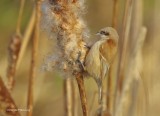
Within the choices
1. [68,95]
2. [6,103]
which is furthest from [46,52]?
[6,103]

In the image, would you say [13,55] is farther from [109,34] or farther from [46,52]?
[46,52]

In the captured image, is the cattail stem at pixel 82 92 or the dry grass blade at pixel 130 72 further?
the dry grass blade at pixel 130 72

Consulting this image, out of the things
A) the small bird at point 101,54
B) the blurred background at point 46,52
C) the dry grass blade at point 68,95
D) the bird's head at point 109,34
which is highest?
the bird's head at point 109,34

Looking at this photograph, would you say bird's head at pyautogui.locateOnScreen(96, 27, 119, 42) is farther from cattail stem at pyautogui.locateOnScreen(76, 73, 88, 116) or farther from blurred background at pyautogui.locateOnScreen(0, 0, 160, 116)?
blurred background at pyautogui.locateOnScreen(0, 0, 160, 116)

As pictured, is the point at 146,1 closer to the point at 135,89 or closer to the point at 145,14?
the point at 145,14

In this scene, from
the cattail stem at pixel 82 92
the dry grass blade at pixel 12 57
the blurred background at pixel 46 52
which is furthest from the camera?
the blurred background at pixel 46 52

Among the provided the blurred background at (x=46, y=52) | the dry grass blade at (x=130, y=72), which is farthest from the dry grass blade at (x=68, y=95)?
the blurred background at (x=46, y=52)

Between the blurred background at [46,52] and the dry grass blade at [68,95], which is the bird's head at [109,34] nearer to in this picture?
the dry grass blade at [68,95]

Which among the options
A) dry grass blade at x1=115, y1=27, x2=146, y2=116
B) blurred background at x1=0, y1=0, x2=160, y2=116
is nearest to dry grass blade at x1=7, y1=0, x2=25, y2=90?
dry grass blade at x1=115, y1=27, x2=146, y2=116
